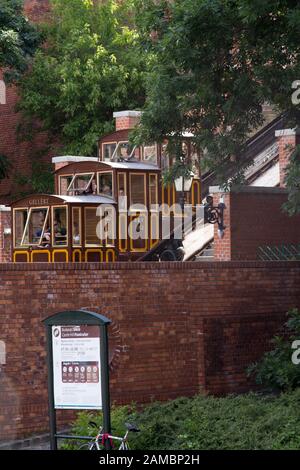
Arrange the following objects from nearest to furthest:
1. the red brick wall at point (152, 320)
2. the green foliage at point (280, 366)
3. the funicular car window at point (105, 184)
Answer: the red brick wall at point (152, 320) < the green foliage at point (280, 366) < the funicular car window at point (105, 184)

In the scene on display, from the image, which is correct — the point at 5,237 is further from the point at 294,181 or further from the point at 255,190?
the point at 294,181

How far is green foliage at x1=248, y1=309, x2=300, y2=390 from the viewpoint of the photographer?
60.1ft

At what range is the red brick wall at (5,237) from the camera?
29359mm

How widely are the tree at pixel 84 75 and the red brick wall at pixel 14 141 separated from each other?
1.54 m

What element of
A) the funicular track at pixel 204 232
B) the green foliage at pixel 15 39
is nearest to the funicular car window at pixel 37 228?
the funicular track at pixel 204 232

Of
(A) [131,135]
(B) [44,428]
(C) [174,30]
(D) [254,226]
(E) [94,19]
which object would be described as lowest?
(B) [44,428]

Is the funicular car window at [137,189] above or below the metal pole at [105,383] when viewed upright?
above

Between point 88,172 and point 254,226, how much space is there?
561cm

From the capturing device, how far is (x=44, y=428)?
17.6 m

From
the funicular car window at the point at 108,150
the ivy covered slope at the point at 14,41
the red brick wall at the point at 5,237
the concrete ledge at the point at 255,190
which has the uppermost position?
the ivy covered slope at the point at 14,41

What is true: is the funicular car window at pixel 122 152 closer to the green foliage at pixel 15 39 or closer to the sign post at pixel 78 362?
the green foliage at pixel 15 39

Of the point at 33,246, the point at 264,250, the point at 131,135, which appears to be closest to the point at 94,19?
the point at 33,246

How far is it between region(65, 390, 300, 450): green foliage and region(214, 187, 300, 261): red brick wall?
9.74m

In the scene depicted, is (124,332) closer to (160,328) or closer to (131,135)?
(160,328)
